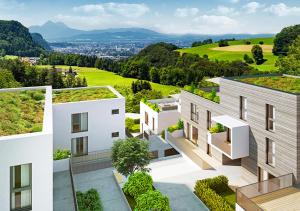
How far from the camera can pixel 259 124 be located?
17.4 m

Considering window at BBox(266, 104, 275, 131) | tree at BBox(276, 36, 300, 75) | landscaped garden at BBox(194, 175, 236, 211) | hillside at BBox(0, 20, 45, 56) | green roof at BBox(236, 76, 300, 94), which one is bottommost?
landscaped garden at BBox(194, 175, 236, 211)

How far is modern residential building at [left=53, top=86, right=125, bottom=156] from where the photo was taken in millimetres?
22641

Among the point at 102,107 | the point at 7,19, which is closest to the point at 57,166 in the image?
the point at 102,107

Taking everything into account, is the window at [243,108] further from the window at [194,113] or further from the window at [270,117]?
the window at [194,113]

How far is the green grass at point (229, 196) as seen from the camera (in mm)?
16984

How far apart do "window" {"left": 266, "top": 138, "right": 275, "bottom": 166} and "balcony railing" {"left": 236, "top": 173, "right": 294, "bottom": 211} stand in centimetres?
214

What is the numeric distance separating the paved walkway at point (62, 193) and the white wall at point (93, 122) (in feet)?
18.2

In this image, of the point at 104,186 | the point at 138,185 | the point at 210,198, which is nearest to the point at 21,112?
the point at 138,185

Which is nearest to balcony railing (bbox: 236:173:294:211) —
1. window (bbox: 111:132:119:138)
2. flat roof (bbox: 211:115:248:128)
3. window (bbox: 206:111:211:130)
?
flat roof (bbox: 211:115:248:128)

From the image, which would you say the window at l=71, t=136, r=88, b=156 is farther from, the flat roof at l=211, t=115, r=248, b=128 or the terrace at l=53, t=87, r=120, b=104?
the flat roof at l=211, t=115, r=248, b=128

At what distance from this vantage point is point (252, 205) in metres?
12.4

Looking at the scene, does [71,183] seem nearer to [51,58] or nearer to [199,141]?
[199,141]

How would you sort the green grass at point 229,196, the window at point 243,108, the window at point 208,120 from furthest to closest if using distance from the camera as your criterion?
the window at point 208,120, the window at point 243,108, the green grass at point 229,196

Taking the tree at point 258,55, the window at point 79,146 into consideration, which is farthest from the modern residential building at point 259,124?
the tree at point 258,55
